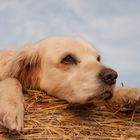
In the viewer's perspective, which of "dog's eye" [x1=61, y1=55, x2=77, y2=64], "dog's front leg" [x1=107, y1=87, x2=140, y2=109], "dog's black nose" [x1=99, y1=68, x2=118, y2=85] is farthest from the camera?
"dog's eye" [x1=61, y1=55, x2=77, y2=64]

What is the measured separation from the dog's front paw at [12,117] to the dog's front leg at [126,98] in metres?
0.99

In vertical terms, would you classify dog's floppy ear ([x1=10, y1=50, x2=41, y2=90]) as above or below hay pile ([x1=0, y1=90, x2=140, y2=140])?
above

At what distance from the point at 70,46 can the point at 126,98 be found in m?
0.86

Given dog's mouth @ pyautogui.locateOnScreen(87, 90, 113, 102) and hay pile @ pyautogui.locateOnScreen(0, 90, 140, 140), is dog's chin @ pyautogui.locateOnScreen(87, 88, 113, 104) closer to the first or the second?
dog's mouth @ pyautogui.locateOnScreen(87, 90, 113, 102)

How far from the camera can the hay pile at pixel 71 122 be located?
152 inches

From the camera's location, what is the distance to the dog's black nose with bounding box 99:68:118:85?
4062 mm

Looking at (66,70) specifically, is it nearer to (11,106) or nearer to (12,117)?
(11,106)

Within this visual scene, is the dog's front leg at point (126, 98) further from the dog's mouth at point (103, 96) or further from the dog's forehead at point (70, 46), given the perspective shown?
the dog's forehead at point (70, 46)

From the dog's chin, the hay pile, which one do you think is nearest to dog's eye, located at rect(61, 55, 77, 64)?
the hay pile

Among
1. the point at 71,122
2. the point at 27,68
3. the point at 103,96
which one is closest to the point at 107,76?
the point at 103,96

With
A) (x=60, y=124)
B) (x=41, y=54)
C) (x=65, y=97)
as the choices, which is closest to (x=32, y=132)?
(x=60, y=124)

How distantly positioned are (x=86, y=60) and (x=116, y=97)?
52cm

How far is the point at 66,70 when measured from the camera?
4.54 meters

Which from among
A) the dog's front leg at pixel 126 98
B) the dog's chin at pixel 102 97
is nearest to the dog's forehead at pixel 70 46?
the dog's front leg at pixel 126 98
